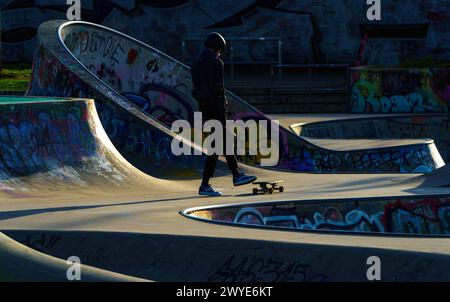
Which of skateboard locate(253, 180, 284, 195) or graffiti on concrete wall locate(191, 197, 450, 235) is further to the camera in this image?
skateboard locate(253, 180, 284, 195)

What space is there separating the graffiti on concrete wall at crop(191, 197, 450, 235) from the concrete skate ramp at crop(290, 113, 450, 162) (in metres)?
10.8

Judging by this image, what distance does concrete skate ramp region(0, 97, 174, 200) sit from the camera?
11.9 metres

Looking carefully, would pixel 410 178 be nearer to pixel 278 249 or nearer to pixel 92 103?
pixel 92 103

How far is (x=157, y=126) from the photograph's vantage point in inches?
590

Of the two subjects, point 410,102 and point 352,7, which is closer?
point 410,102

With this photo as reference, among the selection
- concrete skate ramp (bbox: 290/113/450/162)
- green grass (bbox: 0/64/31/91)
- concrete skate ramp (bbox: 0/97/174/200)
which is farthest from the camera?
green grass (bbox: 0/64/31/91)

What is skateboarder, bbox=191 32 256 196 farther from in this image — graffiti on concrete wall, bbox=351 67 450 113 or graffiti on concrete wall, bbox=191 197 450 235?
graffiti on concrete wall, bbox=351 67 450 113

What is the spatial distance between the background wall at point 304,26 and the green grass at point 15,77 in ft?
10.0

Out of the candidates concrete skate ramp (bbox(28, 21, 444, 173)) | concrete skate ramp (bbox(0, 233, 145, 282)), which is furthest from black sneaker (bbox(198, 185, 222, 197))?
concrete skate ramp (bbox(0, 233, 145, 282))

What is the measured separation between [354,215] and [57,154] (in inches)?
137

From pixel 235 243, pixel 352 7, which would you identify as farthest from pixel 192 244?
pixel 352 7

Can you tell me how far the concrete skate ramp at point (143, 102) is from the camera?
15.0 m

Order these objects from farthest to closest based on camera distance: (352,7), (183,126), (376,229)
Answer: (352,7)
(183,126)
(376,229)

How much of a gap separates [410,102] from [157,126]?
40.9 ft
